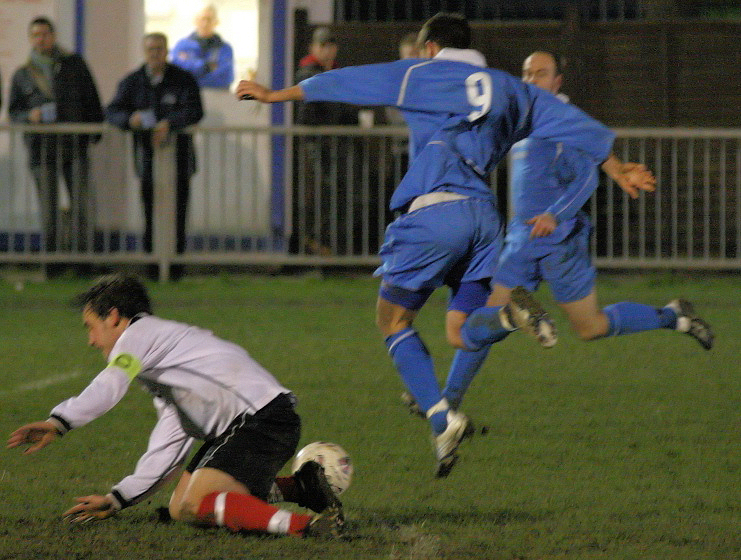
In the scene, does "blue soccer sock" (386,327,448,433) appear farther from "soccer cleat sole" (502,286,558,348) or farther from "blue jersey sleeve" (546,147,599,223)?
"blue jersey sleeve" (546,147,599,223)

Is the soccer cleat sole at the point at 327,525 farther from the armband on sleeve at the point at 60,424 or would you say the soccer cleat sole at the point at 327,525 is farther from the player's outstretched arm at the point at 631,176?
the player's outstretched arm at the point at 631,176

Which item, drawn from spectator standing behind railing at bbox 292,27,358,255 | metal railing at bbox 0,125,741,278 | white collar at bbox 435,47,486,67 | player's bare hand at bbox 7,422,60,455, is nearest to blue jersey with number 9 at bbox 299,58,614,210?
white collar at bbox 435,47,486,67

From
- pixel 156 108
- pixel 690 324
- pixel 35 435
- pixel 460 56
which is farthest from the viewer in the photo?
pixel 156 108

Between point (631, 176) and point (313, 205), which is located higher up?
point (631, 176)

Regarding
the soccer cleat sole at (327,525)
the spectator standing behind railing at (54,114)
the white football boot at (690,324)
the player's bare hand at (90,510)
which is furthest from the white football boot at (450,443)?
the spectator standing behind railing at (54,114)

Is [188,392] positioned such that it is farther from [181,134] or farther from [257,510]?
[181,134]

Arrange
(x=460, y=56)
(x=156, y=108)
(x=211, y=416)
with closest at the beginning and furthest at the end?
(x=211, y=416), (x=460, y=56), (x=156, y=108)

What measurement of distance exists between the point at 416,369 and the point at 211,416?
1241mm

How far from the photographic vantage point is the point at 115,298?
4.65 meters

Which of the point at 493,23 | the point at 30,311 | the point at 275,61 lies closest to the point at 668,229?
the point at 493,23

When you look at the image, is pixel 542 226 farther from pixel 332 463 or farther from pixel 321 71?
pixel 321 71

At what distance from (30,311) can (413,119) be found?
6.02 metres

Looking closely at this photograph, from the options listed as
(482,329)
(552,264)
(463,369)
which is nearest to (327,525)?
(482,329)

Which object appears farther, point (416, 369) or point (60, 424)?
point (416, 369)
